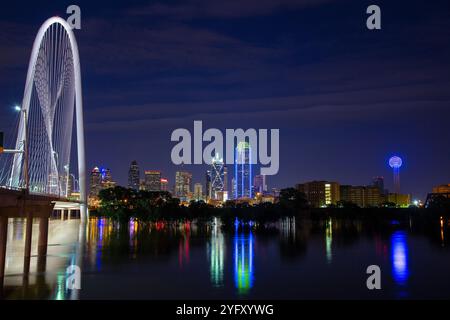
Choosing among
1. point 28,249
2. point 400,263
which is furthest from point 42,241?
point 400,263

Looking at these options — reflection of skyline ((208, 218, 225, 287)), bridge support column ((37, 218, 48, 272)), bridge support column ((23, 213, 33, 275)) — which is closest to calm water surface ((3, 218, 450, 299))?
reflection of skyline ((208, 218, 225, 287))

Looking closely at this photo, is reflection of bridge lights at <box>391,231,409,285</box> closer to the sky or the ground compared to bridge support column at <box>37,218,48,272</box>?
closer to the ground

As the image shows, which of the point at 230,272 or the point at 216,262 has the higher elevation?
the point at 216,262

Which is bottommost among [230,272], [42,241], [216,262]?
[230,272]

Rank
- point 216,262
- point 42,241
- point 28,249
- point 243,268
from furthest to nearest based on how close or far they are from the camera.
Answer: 1. point 42,241
2. point 216,262
3. point 243,268
4. point 28,249

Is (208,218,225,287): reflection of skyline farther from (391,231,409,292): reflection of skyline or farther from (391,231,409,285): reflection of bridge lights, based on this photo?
(391,231,409,285): reflection of bridge lights

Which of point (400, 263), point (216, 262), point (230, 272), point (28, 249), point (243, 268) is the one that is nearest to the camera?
point (28, 249)

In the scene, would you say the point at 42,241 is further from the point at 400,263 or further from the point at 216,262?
the point at 400,263

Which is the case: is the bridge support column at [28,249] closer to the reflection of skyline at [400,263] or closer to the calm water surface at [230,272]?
the calm water surface at [230,272]

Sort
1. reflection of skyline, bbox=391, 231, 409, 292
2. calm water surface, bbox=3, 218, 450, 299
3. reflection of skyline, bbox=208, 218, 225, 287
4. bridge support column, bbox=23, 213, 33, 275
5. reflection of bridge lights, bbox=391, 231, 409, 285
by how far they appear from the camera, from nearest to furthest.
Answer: calm water surface, bbox=3, 218, 450, 299 → reflection of skyline, bbox=208, 218, 225, 287 → bridge support column, bbox=23, 213, 33, 275 → reflection of skyline, bbox=391, 231, 409, 292 → reflection of bridge lights, bbox=391, 231, 409, 285

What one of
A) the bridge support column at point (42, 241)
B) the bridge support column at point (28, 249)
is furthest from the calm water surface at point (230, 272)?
the bridge support column at point (42, 241)
